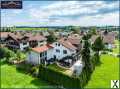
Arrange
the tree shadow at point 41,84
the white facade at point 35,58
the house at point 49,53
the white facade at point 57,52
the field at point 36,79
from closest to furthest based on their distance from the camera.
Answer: the field at point 36,79 → the tree shadow at point 41,84 → the white facade at point 35,58 → the house at point 49,53 → the white facade at point 57,52

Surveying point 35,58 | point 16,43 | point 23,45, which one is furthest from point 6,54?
point 23,45

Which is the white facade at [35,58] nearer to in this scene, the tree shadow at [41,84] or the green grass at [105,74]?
the tree shadow at [41,84]

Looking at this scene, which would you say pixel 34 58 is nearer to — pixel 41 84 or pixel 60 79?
pixel 41 84

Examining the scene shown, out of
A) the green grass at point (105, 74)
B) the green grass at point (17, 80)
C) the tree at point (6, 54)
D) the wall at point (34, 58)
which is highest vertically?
the tree at point (6, 54)

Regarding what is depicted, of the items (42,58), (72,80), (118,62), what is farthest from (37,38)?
(72,80)

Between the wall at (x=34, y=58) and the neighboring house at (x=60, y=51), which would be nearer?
the wall at (x=34, y=58)

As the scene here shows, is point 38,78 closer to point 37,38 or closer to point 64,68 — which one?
point 64,68

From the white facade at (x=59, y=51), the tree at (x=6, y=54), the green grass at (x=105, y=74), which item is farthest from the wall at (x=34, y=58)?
the green grass at (x=105, y=74)
